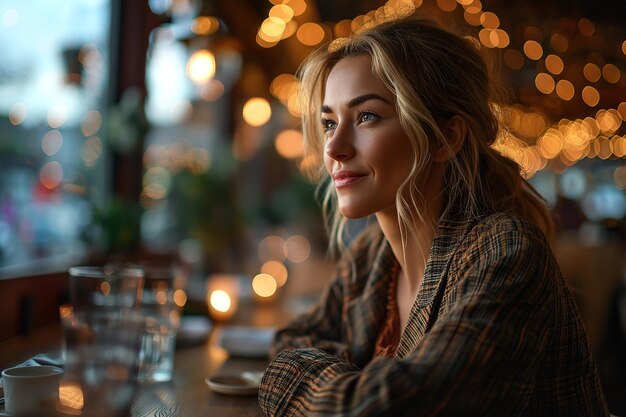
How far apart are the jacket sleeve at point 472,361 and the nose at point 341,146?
1.26ft

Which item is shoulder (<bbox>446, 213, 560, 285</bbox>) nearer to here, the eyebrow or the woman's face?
the woman's face

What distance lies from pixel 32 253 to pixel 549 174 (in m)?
10.8

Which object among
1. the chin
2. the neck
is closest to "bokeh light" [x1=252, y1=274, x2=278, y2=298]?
the neck

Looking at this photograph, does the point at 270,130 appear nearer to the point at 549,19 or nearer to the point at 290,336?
the point at 549,19

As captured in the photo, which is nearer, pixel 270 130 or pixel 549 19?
pixel 549 19

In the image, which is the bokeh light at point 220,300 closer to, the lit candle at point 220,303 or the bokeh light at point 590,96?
the lit candle at point 220,303

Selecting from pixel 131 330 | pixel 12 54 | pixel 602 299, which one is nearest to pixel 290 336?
pixel 131 330

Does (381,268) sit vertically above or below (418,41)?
below

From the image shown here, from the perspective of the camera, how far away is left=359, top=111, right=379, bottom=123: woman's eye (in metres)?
1.46

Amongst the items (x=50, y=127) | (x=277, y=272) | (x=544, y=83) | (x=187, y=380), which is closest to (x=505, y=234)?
(x=187, y=380)

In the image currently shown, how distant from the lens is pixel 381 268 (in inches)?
68.6

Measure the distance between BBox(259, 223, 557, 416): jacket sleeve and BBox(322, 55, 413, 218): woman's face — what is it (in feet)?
0.98

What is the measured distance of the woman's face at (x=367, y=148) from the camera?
1.44 metres

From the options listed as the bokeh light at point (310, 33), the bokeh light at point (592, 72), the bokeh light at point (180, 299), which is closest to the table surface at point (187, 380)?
the bokeh light at point (180, 299)
